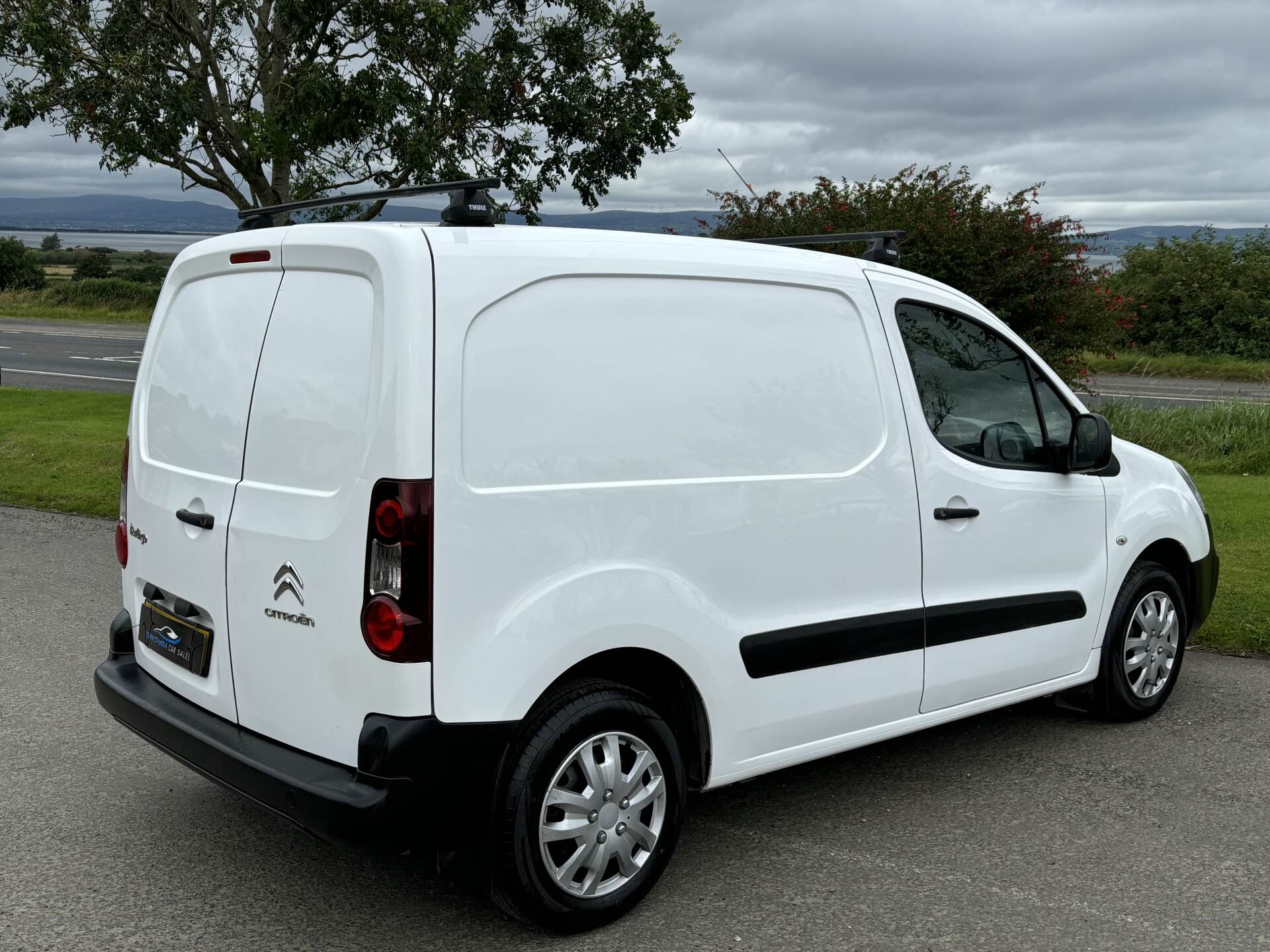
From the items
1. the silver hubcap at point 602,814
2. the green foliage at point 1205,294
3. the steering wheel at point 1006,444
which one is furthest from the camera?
the green foliage at point 1205,294

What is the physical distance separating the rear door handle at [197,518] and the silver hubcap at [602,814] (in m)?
1.23

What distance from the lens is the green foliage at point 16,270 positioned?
157ft

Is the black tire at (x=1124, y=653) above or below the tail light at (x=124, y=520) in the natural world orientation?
below

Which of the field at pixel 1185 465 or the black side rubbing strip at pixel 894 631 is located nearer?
the black side rubbing strip at pixel 894 631

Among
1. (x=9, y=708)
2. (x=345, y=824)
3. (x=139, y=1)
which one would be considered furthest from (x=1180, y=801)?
(x=139, y=1)

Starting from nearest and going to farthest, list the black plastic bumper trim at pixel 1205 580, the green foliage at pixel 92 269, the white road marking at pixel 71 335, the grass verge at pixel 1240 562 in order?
the black plastic bumper trim at pixel 1205 580
the grass verge at pixel 1240 562
the white road marking at pixel 71 335
the green foliage at pixel 92 269

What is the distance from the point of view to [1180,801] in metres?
4.21

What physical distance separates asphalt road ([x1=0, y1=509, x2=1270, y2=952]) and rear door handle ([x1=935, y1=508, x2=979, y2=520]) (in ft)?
3.40

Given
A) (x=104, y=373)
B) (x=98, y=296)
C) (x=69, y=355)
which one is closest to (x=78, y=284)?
(x=98, y=296)

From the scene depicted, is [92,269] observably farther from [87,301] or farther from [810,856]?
[810,856]

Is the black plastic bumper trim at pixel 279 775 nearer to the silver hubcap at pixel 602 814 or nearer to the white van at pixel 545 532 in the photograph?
the white van at pixel 545 532

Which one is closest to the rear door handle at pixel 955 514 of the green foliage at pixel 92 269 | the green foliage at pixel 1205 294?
the green foliage at pixel 1205 294

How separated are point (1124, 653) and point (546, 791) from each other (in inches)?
115

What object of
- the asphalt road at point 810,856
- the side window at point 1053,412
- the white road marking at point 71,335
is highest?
the side window at point 1053,412
